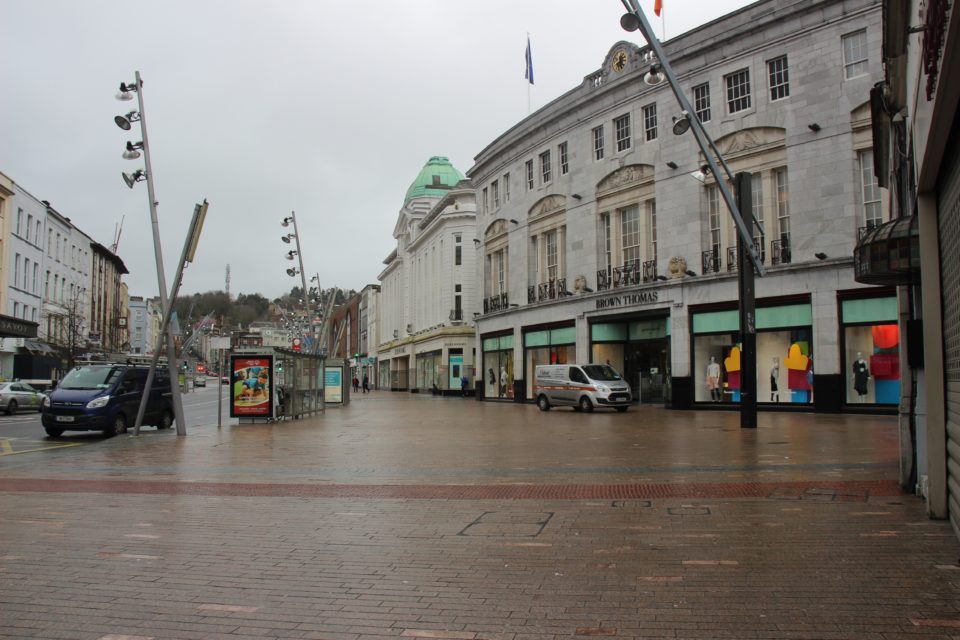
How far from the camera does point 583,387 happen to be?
29688 mm

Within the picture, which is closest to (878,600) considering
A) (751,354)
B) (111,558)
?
(111,558)

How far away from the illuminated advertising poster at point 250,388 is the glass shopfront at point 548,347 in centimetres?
1674

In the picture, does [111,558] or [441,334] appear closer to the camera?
[111,558]

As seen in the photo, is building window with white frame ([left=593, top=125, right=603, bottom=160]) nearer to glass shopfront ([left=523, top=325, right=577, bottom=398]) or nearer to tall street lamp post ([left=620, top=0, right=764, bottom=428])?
glass shopfront ([left=523, top=325, right=577, bottom=398])

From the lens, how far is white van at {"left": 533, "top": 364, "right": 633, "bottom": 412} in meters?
29.0

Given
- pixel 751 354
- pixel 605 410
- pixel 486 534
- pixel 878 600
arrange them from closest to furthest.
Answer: pixel 878 600
pixel 486 534
pixel 751 354
pixel 605 410

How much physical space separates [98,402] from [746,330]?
1684cm

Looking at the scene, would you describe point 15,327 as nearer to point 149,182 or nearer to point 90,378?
point 90,378

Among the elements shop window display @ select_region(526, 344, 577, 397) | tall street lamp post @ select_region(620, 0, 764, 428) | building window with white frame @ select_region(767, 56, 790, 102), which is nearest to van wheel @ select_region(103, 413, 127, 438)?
tall street lamp post @ select_region(620, 0, 764, 428)

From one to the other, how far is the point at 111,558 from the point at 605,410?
2648 cm

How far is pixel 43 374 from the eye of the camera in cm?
5194

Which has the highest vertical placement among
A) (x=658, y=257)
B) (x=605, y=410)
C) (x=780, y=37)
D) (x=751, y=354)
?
(x=780, y=37)

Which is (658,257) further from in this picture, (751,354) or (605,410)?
(751,354)

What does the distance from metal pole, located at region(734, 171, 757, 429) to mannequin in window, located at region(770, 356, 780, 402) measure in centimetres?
787
